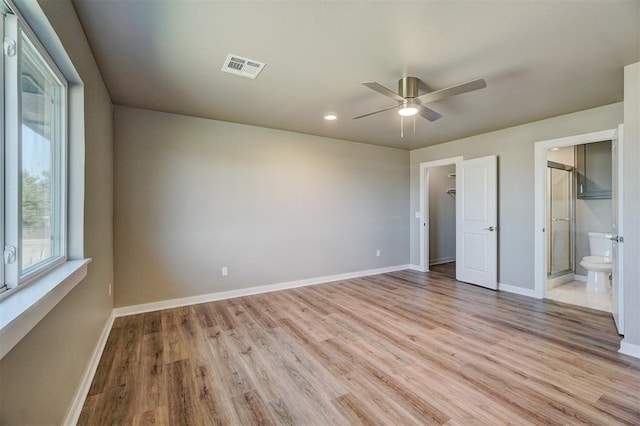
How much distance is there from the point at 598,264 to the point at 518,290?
1.17m

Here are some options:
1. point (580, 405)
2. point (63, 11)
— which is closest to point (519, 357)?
point (580, 405)

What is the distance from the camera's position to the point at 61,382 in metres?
1.50

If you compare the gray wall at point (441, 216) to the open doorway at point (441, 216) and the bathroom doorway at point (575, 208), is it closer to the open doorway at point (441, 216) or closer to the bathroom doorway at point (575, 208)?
the open doorway at point (441, 216)

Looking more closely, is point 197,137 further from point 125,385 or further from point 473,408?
point 473,408

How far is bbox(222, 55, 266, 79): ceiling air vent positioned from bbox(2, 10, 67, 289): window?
43.8 inches

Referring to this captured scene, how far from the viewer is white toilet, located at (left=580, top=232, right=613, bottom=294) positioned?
13.6 ft

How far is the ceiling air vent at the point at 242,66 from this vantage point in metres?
2.35

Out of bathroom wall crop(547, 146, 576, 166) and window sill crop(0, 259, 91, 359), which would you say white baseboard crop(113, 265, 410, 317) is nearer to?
window sill crop(0, 259, 91, 359)

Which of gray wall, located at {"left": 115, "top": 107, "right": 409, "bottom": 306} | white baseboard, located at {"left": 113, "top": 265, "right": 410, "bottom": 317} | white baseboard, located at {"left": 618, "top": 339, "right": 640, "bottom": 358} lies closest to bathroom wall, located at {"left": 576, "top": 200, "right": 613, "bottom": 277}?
white baseboard, located at {"left": 618, "top": 339, "right": 640, "bottom": 358}

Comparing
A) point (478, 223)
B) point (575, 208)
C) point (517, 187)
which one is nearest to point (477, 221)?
point (478, 223)

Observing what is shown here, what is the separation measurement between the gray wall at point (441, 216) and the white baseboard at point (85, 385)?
581 cm

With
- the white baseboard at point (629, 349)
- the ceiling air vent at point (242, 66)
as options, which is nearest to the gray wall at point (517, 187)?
the white baseboard at point (629, 349)

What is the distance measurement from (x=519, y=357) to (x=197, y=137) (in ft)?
13.7

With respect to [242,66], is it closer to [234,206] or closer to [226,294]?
[234,206]
